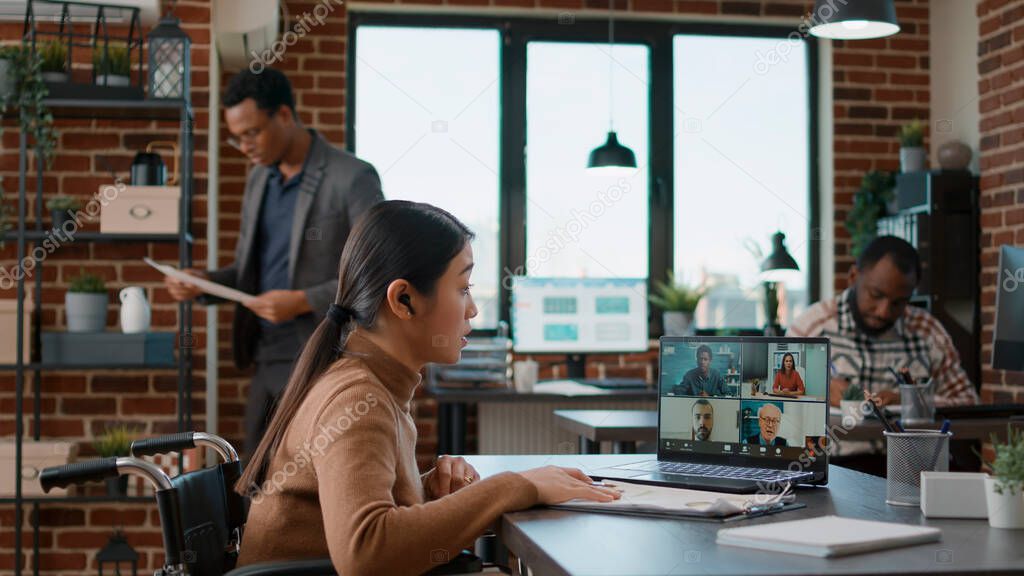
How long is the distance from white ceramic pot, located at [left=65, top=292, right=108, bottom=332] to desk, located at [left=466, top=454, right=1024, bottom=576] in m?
2.70

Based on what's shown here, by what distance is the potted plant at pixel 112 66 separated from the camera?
150 inches

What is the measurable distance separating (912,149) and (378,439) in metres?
3.95

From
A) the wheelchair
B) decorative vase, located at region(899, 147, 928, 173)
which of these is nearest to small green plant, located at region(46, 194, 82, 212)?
the wheelchair

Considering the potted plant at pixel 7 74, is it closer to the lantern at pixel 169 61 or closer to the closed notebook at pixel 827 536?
the lantern at pixel 169 61

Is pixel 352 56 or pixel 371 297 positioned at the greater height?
pixel 352 56

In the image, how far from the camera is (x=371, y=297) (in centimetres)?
163

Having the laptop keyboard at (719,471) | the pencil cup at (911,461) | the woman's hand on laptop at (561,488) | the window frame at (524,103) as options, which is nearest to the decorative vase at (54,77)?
the window frame at (524,103)

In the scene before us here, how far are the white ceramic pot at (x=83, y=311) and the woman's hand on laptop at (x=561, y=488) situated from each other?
8.67 feet

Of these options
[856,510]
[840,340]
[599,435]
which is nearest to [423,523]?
[856,510]

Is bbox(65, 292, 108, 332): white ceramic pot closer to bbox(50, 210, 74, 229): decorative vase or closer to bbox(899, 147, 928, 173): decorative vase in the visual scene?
bbox(50, 210, 74, 229): decorative vase

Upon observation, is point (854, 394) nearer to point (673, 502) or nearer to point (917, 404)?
point (917, 404)

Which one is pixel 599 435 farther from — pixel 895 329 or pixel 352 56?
pixel 352 56

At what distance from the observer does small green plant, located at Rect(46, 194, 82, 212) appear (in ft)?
12.5

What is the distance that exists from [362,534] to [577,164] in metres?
3.83
